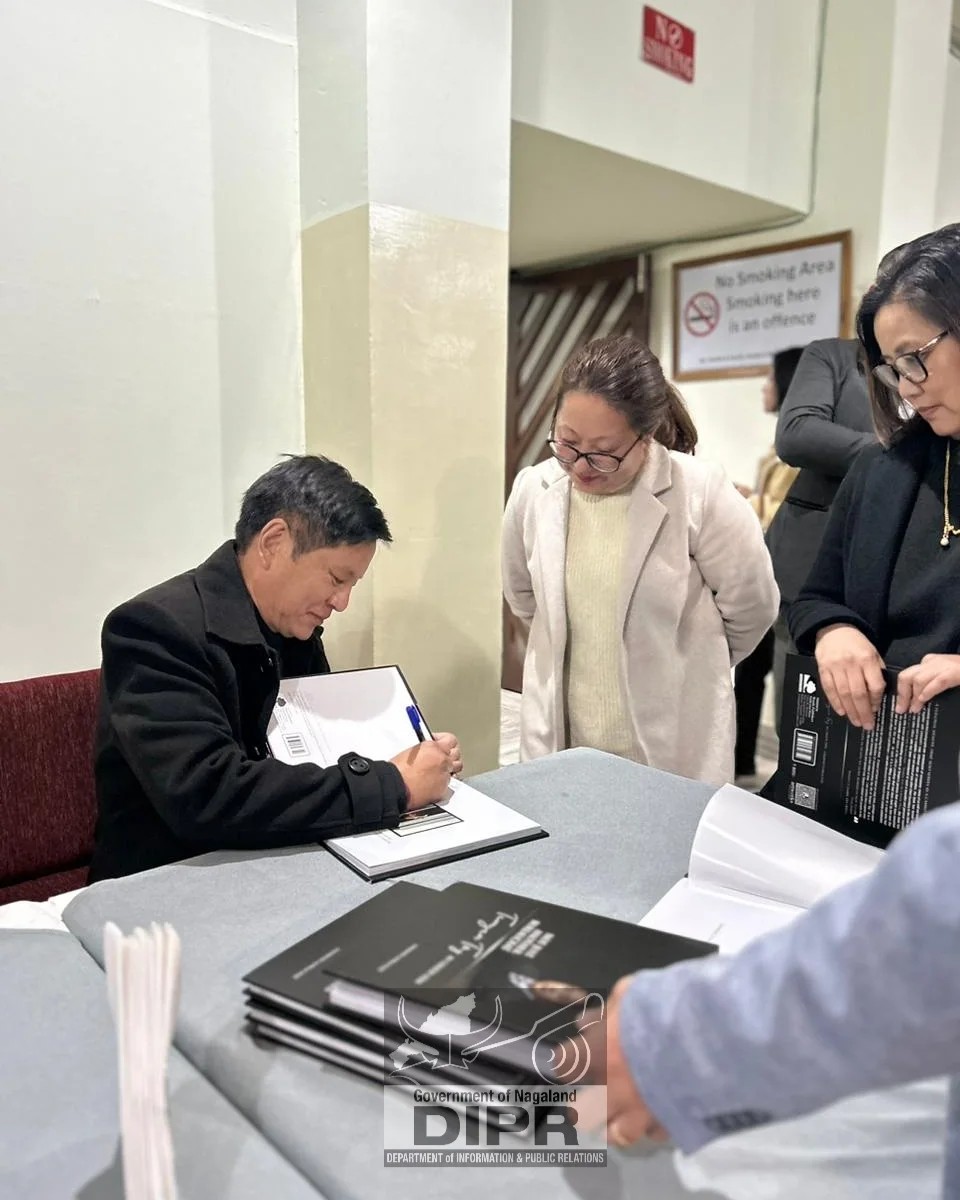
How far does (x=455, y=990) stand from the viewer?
69 centimetres

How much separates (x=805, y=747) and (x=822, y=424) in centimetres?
134

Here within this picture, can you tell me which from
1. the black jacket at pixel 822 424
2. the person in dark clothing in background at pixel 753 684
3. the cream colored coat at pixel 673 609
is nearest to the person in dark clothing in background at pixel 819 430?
the black jacket at pixel 822 424

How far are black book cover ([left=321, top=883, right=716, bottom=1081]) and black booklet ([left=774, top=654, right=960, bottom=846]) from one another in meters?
0.35

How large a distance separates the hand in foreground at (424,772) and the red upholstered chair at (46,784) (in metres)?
0.56

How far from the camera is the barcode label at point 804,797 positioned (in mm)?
1042

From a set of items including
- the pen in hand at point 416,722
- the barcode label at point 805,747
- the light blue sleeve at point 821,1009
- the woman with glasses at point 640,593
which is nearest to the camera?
the light blue sleeve at point 821,1009

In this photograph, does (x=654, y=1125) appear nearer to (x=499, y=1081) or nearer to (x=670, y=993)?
(x=670, y=993)

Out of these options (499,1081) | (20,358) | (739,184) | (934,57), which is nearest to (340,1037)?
(499,1081)

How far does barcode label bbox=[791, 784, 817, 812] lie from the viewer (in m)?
1.04

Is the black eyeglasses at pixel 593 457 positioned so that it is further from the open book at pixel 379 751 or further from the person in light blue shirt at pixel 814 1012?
the person in light blue shirt at pixel 814 1012

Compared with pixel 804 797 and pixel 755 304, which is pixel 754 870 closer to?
pixel 804 797

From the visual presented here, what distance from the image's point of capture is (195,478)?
198 centimetres

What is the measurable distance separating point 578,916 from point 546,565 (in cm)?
101

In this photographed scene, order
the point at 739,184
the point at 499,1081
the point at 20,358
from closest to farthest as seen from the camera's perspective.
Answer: the point at 499,1081 < the point at 20,358 < the point at 739,184
